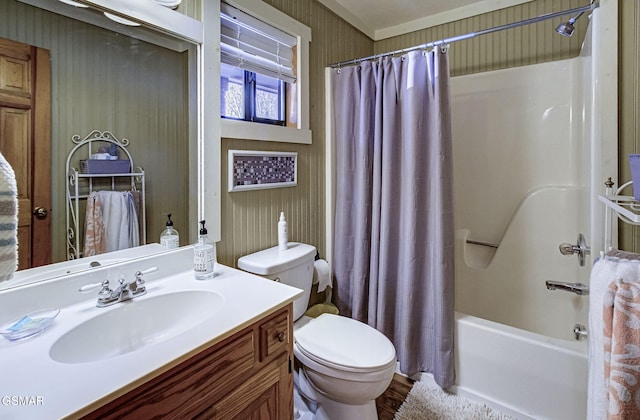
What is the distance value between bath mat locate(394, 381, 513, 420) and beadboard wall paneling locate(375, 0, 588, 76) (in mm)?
2107

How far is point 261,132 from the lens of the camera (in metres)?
A: 1.66

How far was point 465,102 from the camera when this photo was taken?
235 cm

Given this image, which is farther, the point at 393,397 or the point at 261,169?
the point at 393,397

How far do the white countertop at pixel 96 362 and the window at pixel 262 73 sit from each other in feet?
2.34

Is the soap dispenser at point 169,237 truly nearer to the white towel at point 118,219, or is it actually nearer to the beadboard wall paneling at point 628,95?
the white towel at point 118,219

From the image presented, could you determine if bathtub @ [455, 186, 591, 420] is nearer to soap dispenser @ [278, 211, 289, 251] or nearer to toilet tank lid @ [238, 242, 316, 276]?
toilet tank lid @ [238, 242, 316, 276]

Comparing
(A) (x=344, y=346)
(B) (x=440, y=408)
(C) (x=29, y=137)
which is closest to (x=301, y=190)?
(A) (x=344, y=346)

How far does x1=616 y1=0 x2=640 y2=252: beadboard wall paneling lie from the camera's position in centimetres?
126

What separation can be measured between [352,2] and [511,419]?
100 inches

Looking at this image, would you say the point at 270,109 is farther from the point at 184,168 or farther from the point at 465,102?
the point at 465,102

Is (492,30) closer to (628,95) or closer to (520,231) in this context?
(628,95)

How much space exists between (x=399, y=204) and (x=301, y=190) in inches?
23.1

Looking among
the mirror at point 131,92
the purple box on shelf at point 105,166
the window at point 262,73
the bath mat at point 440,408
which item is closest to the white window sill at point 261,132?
the window at point 262,73

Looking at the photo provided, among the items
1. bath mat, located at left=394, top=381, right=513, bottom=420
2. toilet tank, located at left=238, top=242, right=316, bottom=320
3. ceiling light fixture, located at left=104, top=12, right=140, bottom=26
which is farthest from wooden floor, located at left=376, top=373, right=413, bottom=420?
ceiling light fixture, located at left=104, top=12, right=140, bottom=26
